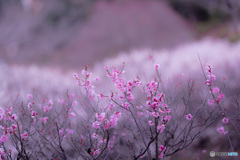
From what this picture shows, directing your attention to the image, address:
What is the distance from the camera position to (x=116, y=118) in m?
2.77

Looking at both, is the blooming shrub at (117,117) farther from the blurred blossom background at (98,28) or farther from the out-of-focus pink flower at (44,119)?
the blurred blossom background at (98,28)

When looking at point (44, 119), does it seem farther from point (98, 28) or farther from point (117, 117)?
point (98, 28)

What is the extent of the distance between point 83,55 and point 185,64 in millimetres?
7946

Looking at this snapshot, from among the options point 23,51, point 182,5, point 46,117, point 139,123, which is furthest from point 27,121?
point 182,5

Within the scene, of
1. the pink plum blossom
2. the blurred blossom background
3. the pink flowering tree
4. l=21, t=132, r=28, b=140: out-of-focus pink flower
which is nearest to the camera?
the pink flowering tree

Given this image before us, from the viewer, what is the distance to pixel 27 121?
319cm

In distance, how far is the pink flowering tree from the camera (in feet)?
9.37

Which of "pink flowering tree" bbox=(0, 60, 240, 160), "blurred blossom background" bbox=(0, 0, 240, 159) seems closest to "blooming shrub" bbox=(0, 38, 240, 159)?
"pink flowering tree" bbox=(0, 60, 240, 160)

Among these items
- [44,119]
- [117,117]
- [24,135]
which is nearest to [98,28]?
[44,119]

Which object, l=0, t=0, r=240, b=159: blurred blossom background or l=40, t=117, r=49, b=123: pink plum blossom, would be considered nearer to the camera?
l=40, t=117, r=49, b=123: pink plum blossom

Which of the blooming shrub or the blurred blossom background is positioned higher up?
the blurred blossom background

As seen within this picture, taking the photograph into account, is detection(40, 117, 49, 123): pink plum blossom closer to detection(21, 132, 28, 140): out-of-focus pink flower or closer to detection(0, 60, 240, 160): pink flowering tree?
detection(0, 60, 240, 160): pink flowering tree

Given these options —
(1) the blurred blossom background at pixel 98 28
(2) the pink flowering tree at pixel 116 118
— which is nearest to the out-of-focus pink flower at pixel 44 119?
(2) the pink flowering tree at pixel 116 118

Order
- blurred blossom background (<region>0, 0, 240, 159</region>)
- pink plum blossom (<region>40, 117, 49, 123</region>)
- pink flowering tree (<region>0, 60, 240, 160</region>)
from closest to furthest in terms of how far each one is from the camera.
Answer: pink flowering tree (<region>0, 60, 240, 160</region>) < pink plum blossom (<region>40, 117, 49, 123</region>) < blurred blossom background (<region>0, 0, 240, 159</region>)
